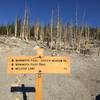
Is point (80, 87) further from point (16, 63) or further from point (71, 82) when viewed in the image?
point (16, 63)

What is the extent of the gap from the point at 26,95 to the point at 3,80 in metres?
3.56

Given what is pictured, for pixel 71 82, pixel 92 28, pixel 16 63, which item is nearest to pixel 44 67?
pixel 16 63

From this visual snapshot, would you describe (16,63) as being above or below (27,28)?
below

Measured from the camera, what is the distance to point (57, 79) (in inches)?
704

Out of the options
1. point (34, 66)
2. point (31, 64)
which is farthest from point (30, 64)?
point (34, 66)

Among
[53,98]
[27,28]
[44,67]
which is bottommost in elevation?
[53,98]

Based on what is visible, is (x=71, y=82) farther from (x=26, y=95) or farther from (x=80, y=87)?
(x=26, y=95)

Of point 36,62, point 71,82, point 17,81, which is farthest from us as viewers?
point 71,82

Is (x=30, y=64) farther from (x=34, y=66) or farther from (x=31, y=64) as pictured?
(x=34, y=66)

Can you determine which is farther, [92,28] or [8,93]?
[92,28]

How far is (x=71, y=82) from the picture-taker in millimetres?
→ 17406

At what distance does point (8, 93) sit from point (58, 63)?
431 cm

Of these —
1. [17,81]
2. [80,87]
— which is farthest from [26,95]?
[80,87]

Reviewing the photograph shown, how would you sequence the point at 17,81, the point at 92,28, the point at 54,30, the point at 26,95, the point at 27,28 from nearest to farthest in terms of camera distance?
the point at 26,95 < the point at 17,81 < the point at 27,28 < the point at 54,30 < the point at 92,28
